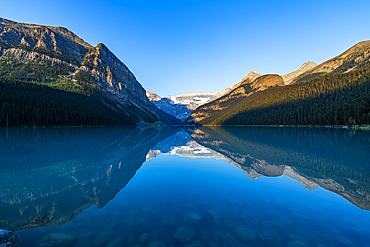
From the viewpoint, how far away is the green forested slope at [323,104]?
8883 centimetres

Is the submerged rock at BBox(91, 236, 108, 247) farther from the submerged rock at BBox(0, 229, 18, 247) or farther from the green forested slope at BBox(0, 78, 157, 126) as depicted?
the green forested slope at BBox(0, 78, 157, 126)

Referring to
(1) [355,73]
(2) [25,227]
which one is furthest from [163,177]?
(1) [355,73]

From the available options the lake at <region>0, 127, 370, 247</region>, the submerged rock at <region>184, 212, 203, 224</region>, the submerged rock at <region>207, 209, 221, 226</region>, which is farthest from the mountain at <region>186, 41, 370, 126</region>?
the submerged rock at <region>184, 212, 203, 224</region>

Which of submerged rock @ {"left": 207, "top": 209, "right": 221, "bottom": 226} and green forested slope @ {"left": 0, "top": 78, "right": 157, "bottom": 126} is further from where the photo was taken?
green forested slope @ {"left": 0, "top": 78, "right": 157, "bottom": 126}

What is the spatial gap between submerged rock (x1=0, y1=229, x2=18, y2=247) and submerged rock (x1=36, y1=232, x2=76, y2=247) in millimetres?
775

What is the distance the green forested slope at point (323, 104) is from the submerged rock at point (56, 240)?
116256mm

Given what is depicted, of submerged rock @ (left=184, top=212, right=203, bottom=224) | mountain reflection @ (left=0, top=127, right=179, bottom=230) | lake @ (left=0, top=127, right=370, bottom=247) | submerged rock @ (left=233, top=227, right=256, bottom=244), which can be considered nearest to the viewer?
submerged rock @ (left=233, top=227, right=256, bottom=244)

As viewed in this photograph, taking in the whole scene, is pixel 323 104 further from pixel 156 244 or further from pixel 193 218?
pixel 156 244

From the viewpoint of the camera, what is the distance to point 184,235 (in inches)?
240

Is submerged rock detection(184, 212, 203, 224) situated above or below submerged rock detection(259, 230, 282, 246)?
below

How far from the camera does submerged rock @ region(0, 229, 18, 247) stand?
5.13m

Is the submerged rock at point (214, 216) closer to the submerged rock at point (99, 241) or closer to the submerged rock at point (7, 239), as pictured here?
the submerged rock at point (99, 241)

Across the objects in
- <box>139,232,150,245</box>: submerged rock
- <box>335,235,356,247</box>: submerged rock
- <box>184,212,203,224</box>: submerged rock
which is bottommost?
<box>184,212,203,224</box>: submerged rock

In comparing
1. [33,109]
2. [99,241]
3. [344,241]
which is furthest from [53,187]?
[33,109]
